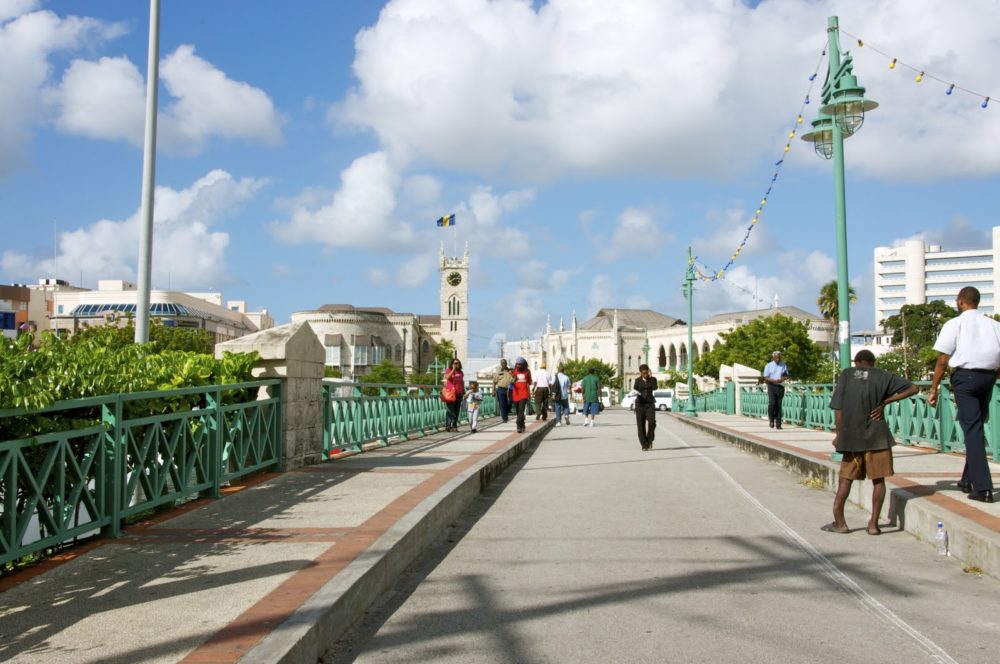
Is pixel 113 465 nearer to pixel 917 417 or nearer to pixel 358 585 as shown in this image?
pixel 358 585

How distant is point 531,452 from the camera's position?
1761 cm

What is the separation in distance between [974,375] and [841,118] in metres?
5.81

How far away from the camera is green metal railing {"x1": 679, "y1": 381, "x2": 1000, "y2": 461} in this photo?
1170 centimetres

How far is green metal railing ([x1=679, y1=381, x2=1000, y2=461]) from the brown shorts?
329 cm

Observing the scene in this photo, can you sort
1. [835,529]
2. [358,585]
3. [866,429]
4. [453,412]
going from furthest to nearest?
[453,412], [835,529], [866,429], [358,585]

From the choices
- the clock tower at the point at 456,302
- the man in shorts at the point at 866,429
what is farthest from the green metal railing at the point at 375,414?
the clock tower at the point at 456,302

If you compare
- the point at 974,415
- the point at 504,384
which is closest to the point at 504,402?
the point at 504,384

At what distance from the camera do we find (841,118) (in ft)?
41.6

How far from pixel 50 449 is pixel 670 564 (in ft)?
Answer: 13.8

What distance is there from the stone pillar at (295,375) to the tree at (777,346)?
7380cm

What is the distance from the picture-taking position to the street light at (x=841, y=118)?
41.1 feet

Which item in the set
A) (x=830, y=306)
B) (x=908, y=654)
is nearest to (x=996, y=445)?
(x=908, y=654)

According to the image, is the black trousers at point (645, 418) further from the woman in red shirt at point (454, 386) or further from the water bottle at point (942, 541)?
the water bottle at point (942, 541)

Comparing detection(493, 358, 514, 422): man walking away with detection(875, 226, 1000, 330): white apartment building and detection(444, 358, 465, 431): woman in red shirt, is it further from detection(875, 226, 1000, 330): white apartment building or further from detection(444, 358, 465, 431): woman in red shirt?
detection(875, 226, 1000, 330): white apartment building
